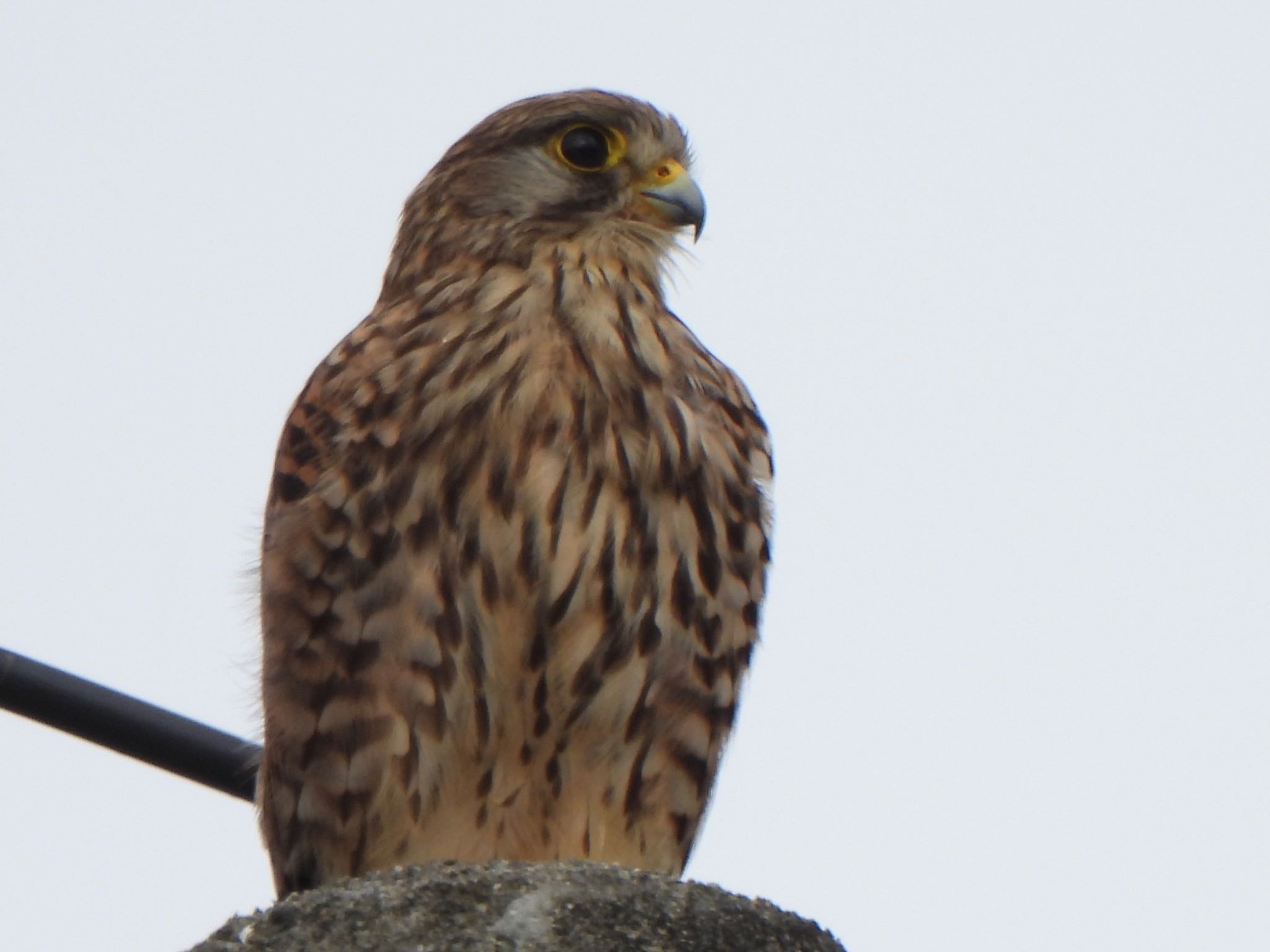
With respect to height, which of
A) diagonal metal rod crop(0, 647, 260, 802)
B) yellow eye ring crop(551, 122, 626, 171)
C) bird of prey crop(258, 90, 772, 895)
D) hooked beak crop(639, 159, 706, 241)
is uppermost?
yellow eye ring crop(551, 122, 626, 171)

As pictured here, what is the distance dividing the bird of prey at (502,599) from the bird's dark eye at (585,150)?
0.41m

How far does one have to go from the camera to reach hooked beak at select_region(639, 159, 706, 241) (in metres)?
3.94

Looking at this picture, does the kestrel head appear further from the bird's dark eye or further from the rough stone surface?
the rough stone surface

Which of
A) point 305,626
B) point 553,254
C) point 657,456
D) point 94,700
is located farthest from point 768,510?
point 94,700

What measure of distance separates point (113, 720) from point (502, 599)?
2.38 feet

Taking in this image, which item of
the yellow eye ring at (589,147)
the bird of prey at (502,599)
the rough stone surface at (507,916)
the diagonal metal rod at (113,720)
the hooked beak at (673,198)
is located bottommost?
the rough stone surface at (507,916)

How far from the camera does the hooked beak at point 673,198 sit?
3.94 metres

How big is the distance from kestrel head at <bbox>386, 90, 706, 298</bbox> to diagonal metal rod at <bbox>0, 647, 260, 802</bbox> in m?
1.33

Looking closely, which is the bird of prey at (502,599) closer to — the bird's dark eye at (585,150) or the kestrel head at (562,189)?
the kestrel head at (562,189)

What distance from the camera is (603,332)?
3.64m

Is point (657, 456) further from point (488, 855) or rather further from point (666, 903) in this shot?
point (666, 903)

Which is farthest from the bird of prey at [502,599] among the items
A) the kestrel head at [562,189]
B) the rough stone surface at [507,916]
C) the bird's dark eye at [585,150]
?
the rough stone surface at [507,916]

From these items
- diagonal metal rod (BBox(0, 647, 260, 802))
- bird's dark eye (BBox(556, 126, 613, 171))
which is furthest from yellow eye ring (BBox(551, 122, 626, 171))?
diagonal metal rod (BBox(0, 647, 260, 802))

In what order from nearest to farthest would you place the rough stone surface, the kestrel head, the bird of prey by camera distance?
the rough stone surface → the bird of prey → the kestrel head
